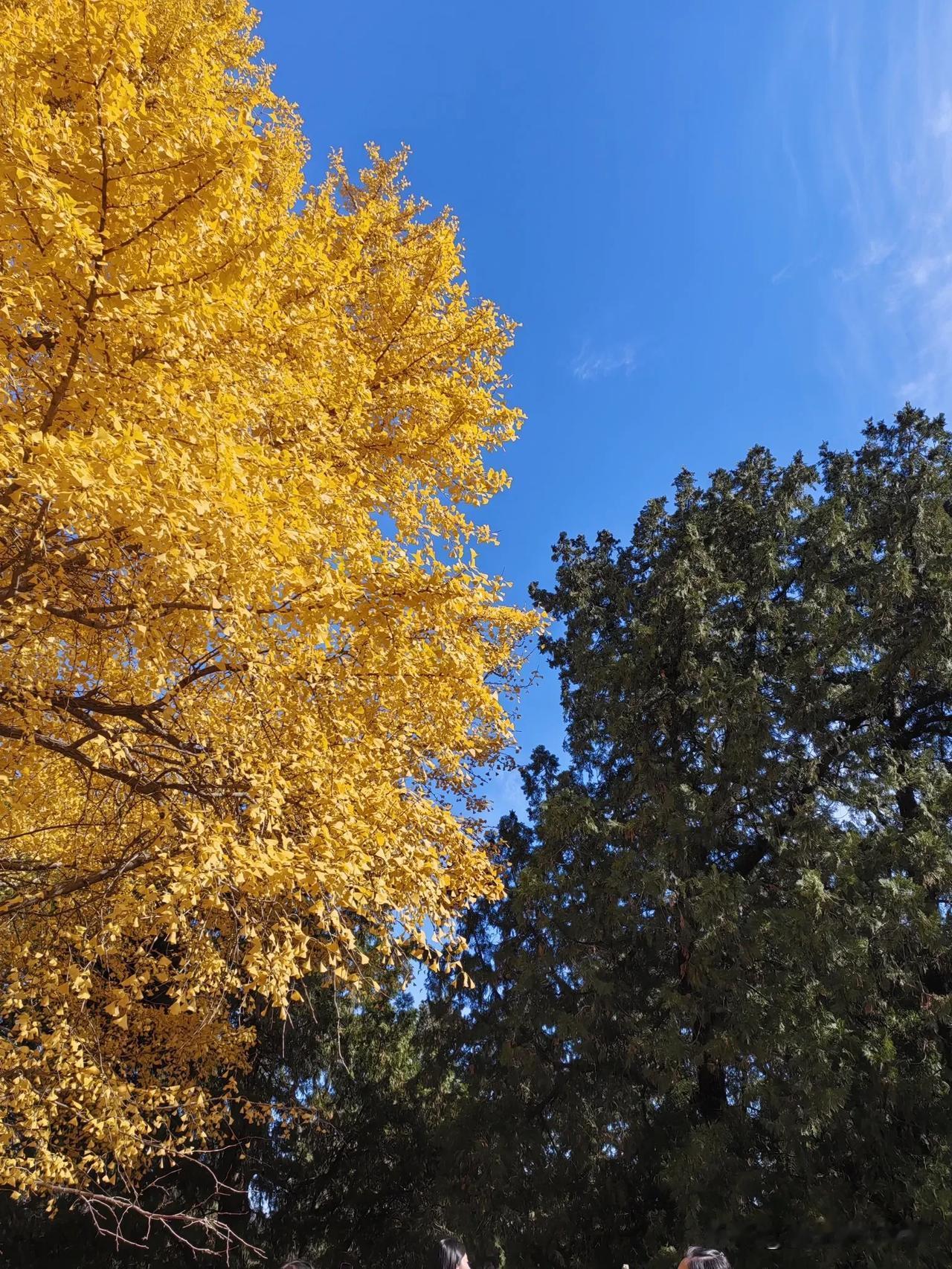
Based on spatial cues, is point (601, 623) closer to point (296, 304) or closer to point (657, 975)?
point (657, 975)

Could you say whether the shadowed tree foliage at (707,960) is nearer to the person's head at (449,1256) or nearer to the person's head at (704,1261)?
the person's head at (704,1261)

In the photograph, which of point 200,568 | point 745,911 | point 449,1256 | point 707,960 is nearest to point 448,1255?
point 449,1256

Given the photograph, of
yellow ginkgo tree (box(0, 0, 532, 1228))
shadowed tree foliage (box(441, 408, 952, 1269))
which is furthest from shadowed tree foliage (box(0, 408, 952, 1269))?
yellow ginkgo tree (box(0, 0, 532, 1228))

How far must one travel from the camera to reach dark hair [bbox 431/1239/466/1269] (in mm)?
3205

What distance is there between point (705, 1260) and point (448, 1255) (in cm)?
111

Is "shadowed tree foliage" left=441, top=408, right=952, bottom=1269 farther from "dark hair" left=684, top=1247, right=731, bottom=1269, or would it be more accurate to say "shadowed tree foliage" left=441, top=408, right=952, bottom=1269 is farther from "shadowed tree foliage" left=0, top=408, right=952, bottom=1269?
"dark hair" left=684, top=1247, right=731, bottom=1269

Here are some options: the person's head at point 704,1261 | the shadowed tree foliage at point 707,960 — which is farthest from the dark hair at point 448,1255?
the shadowed tree foliage at point 707,960

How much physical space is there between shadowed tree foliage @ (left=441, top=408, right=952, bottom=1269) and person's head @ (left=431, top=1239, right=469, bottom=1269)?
11.9 ft

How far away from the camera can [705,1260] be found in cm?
307

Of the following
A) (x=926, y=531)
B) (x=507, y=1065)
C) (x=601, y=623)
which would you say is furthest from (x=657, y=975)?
(x=926, y=531)

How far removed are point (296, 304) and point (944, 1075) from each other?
8.71m

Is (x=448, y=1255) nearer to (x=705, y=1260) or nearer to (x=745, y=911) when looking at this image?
(x=705, y=1260)

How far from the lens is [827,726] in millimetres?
9266

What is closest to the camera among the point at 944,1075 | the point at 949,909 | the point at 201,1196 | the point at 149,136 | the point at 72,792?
the point at 149,136
